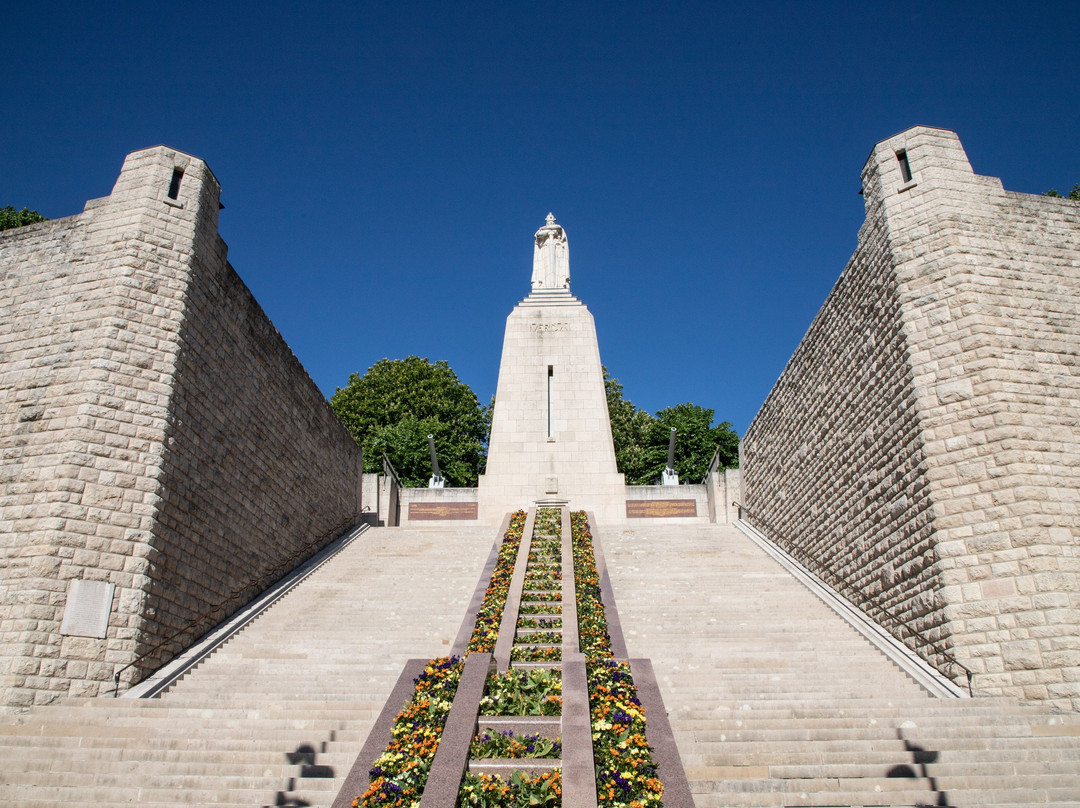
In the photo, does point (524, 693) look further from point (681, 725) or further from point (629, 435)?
point (629, 435)

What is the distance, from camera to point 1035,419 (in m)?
8.16

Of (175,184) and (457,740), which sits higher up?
(175,184)

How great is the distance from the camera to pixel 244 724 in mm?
6762

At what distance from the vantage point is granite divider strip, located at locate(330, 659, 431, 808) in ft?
16.6

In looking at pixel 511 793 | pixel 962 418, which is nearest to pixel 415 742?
pixel 511 793

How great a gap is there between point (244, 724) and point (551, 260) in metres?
17.9

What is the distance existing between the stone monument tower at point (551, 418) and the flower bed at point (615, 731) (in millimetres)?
11057

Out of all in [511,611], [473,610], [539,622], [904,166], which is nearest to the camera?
[539,622]

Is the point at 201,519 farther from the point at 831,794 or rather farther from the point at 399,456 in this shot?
the point at 399,456

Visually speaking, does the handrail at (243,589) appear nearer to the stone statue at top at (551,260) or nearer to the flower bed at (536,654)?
the flower bed at (536,654)

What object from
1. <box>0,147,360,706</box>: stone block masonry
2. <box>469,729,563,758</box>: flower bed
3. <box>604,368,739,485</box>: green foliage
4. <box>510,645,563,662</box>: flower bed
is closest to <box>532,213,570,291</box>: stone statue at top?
<box>604,368,739,485</box>: green foliage

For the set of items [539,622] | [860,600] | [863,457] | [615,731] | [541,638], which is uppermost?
[863,457]

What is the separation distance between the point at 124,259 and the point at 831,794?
32.5ft

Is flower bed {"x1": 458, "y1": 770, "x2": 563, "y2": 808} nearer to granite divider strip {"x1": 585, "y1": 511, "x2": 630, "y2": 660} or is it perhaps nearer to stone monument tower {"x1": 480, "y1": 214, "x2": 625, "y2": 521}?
granite divider strip {"x1": 585, "y1": 511, "x2": 630, "y2": 660}
